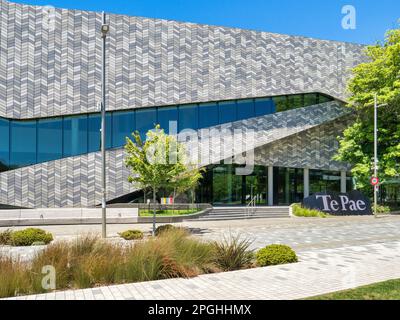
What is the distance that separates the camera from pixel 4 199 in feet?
83.4

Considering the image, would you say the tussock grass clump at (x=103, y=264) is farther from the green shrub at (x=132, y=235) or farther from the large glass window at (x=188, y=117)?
the large glass window at (x=188, y=117)

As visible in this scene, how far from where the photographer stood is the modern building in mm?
26531

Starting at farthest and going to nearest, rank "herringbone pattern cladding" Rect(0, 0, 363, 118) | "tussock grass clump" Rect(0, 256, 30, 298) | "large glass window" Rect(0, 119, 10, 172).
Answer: "herringbone pattern cladding" Rect(0, 0, 363, 118)
"large glass window" Rect(0, 119, 10, 172)
"tussock grass clump" Rect(0, 256, 30, 298)

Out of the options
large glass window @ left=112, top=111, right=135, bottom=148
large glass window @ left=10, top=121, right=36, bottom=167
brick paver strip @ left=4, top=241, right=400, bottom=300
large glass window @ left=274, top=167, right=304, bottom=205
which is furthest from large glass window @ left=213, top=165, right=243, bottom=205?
brick paver strip @ left=4, top=241, right=400, bottom=300

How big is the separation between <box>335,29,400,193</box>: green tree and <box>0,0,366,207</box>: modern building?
3.20m

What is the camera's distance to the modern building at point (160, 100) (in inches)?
1045

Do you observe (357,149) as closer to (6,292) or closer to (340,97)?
(340,97)

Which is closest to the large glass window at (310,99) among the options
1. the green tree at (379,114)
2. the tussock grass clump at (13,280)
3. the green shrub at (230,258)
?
the green tree at (379,114)

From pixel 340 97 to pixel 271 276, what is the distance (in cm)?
3237

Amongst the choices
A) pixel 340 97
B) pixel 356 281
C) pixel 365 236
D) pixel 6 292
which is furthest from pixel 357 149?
pixel 6 292

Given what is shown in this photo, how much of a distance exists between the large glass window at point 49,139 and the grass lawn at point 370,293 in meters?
25.5

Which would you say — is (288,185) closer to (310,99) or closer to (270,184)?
(270,184)

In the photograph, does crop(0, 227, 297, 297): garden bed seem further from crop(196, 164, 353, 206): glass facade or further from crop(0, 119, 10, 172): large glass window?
crop(196, 164, 353, 206): glass facade

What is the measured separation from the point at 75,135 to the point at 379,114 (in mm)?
29533
